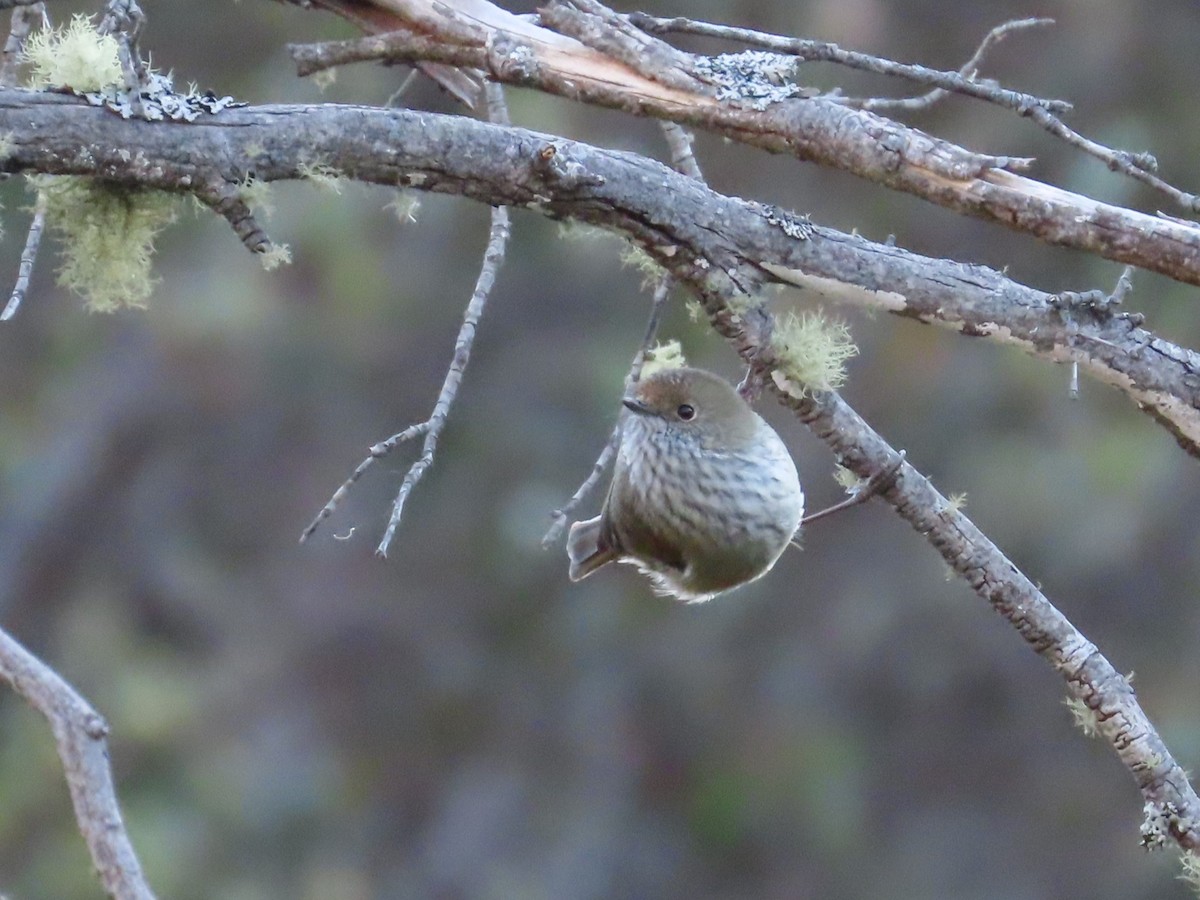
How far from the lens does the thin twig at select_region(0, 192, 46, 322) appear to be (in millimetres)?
2609

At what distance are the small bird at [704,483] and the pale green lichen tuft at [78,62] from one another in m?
1.38

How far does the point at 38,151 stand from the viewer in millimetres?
2625

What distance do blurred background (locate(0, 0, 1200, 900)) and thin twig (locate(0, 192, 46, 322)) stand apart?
20.2 ft

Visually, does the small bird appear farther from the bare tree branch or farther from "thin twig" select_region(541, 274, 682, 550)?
the bare tree branch

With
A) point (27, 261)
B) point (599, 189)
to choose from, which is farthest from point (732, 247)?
point (27, 261)

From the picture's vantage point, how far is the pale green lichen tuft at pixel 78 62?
2.67m

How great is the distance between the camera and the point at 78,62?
8.78ft

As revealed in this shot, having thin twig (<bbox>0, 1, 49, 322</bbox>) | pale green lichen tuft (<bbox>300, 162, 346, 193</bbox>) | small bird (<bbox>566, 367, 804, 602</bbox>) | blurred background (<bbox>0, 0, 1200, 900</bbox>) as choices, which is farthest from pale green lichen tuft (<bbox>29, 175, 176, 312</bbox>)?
blurred background (<bbox>0, 0, 1200, 900</bbox>)

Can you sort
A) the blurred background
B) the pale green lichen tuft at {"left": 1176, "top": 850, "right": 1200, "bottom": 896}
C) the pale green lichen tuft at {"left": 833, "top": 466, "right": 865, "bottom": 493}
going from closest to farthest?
the pale green lichen tuft at {"left": 1176, "top": 850, "right": 1200, "bottom": 896} < the pale green lichen tuft at {"left": 833, "top": 466, "right": 865, "bottom": 493} < the blurred background

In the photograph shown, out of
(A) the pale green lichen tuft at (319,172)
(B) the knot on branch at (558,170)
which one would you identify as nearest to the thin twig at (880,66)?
(B) the knot on branch at (558,170)

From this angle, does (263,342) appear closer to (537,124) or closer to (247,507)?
(247,507)

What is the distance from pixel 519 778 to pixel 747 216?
7020mm

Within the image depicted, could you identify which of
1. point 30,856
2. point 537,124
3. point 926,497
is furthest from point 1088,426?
point 926,497

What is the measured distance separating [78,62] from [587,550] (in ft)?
6.15
